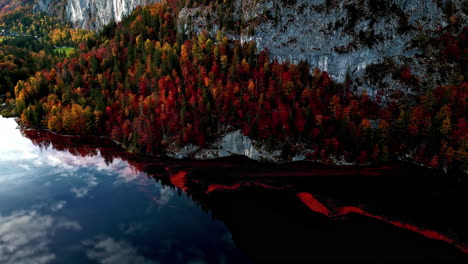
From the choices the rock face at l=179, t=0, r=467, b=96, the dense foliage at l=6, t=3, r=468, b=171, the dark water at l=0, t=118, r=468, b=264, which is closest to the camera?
the dark water at l=0, t=118, r=468, b=264

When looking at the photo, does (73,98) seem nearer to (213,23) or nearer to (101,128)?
(101,128)

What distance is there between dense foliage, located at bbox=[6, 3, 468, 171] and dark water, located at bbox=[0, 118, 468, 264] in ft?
26.7

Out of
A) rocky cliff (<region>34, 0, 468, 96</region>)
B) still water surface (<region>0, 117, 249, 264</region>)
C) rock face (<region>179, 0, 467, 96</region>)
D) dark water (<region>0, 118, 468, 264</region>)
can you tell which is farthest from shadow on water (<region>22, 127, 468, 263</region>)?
rock face (<region>179, 0, 467, 96</region>)

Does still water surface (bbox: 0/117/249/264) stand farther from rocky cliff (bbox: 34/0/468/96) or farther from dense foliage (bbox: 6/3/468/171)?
rocky cliff (bbox: 34/0/468/96)

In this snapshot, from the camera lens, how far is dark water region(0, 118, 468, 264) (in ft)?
149

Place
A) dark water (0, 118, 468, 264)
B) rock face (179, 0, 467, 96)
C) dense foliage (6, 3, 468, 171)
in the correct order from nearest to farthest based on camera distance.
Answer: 1. dark water (0, 118, 468, 264)
2. dense foliage (6, 3, 468, 171)
3. rock face (179, 0, 467, 96)

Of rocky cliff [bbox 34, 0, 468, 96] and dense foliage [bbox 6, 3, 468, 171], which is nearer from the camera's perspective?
dense foliage [bbox 6, 3, 468, 171]

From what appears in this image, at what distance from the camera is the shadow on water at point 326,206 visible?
45531mm

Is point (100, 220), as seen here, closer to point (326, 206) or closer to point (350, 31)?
point (326, 206)

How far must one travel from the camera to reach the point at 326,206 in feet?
190

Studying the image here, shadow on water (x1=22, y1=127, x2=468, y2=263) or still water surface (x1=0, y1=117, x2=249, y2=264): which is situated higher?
shadow on water (x1=22, y1=127, x2=468, y2=263)

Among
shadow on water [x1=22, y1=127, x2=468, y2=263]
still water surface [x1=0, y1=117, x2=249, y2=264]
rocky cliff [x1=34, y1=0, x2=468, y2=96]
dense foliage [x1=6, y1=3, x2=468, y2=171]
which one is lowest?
still water surface [x1=0, y1=117, x2=249, y2=264]

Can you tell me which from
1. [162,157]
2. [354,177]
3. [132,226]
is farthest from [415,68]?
[132,226]

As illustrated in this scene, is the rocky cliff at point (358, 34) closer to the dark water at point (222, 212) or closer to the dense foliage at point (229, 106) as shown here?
the dense foliage at point (229, 106)
